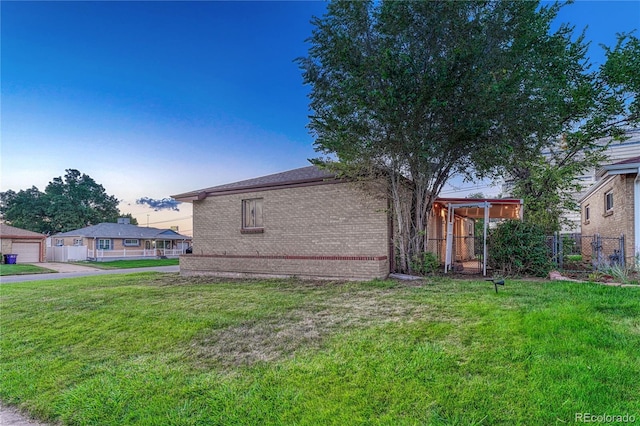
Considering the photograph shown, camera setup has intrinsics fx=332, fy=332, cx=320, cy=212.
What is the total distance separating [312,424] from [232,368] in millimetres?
1555

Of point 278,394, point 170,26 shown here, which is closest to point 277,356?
point 278,394

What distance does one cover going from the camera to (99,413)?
133 inches

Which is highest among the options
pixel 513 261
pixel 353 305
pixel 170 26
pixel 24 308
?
pixel 170 26

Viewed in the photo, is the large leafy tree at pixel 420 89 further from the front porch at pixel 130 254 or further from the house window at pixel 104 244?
the house window at pixel 104 244

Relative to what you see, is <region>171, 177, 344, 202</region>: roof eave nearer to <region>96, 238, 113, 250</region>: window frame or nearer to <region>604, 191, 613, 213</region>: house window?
<region>604, 191, 613, 213</region>: house window

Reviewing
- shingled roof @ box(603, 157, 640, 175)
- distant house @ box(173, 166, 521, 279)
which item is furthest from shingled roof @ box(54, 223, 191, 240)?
shingled roof @ box(603, 157, 640, 175)

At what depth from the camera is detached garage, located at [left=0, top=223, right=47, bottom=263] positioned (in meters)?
29.3

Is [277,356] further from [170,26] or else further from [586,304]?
[170,26]

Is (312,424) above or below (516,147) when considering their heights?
below

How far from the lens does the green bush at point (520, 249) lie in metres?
9.23

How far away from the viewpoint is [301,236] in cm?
1196

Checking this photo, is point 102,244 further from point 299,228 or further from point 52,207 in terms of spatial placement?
point 299,228

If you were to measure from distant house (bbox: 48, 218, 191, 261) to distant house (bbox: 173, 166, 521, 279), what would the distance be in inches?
947
